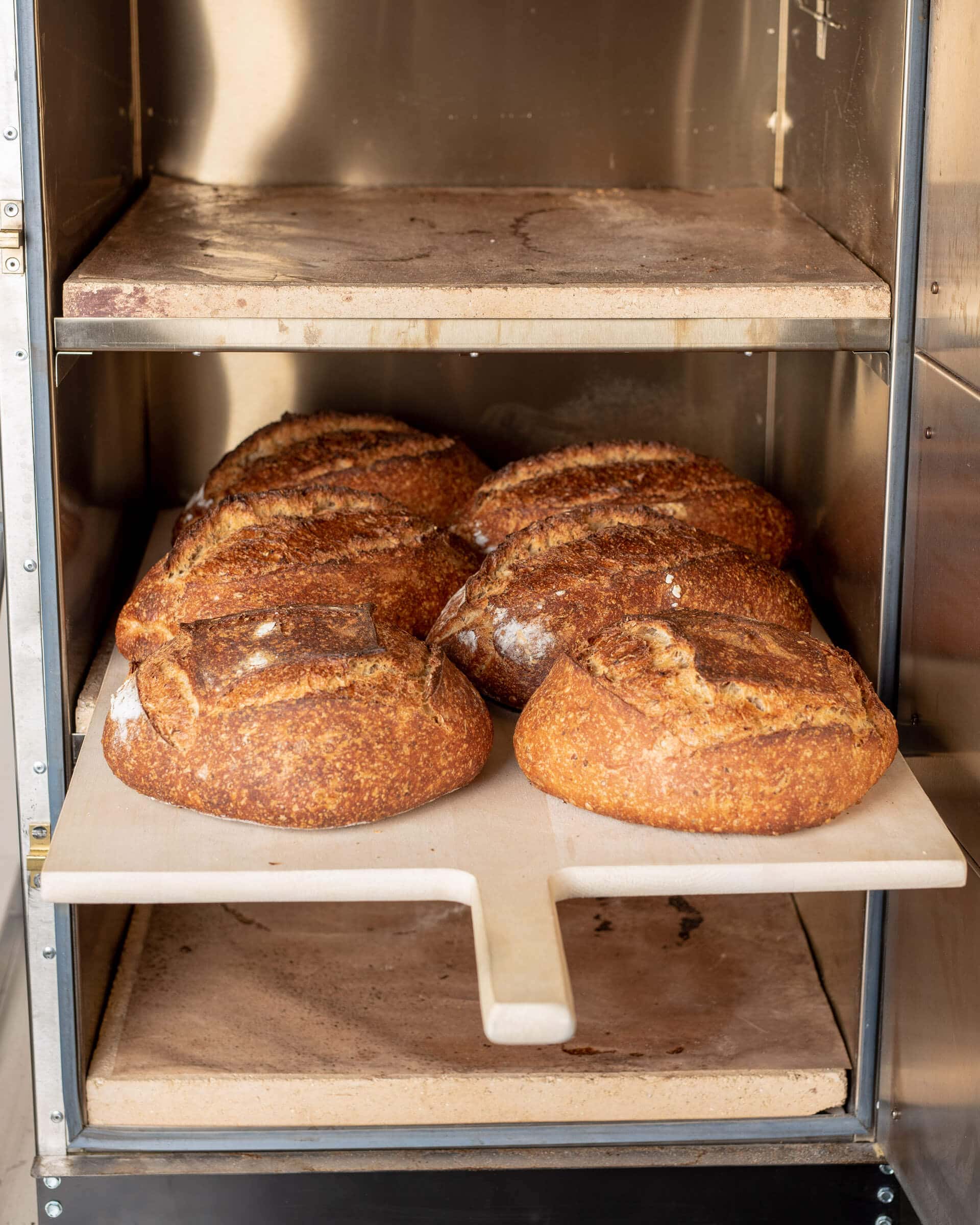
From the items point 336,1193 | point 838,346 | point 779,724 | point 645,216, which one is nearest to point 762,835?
point 779,724

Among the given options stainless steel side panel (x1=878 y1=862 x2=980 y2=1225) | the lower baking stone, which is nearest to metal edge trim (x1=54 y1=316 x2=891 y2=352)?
stainless steel side panel (x1=878 y1=862 x2=980 y2=1225)

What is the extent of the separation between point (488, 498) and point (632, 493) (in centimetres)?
19

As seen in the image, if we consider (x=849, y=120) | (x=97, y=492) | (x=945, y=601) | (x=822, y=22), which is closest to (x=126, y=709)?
(x=97, y=492)

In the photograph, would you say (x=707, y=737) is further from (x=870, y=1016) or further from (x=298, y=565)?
(x=870, y=1016)

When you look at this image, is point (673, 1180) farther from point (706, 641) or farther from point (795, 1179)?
point (706, 641)

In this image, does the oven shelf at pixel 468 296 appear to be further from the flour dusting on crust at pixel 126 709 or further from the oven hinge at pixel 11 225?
the flour dusting on crust at pixel 126 709

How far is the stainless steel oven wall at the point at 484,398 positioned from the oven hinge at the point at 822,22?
47cm

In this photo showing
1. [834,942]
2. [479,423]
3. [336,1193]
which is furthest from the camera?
[479,423]

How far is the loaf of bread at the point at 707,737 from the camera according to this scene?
120 cm

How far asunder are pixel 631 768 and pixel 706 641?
0.49ft

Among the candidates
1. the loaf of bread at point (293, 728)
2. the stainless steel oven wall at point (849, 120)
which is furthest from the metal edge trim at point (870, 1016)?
the stainless steel oven wall at point (849, 120)

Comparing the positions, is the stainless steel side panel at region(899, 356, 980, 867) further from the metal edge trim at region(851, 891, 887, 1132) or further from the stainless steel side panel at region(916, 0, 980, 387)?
the metal edge trim at region(851, 891, 887, 1132)

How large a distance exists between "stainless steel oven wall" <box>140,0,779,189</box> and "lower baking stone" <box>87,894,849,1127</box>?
A: 109 cm

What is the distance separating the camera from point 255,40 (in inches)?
76.1
